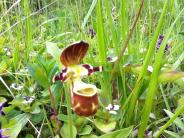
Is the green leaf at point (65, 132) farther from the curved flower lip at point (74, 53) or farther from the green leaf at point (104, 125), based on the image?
the curved flower lip at point (74, 53)

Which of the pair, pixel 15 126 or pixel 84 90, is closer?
pixel 84 90

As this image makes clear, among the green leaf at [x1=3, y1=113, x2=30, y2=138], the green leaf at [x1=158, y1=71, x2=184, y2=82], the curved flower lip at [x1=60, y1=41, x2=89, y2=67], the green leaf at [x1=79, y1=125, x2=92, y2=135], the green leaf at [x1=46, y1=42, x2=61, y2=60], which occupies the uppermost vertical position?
the curved flower lip at [x1=60, y1=41, x2=89, y2=67]

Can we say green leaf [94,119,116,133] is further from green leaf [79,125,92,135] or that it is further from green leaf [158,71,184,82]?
green leaf [158,71,184,82]

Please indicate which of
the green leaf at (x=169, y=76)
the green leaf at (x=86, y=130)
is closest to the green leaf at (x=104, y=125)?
the green leaf at (x=86, y=130)

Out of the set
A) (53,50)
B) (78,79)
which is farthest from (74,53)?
(53,50)

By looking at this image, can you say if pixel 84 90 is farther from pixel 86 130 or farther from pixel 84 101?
pixel 86 130

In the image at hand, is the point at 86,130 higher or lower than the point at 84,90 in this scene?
lower

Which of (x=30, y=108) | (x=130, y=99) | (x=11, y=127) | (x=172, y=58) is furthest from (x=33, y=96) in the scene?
(x=172, y=58)

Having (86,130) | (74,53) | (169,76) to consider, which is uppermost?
(74,53)

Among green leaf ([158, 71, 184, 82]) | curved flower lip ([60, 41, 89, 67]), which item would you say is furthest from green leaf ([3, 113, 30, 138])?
green leaf ([158, 71, 184, 82])
